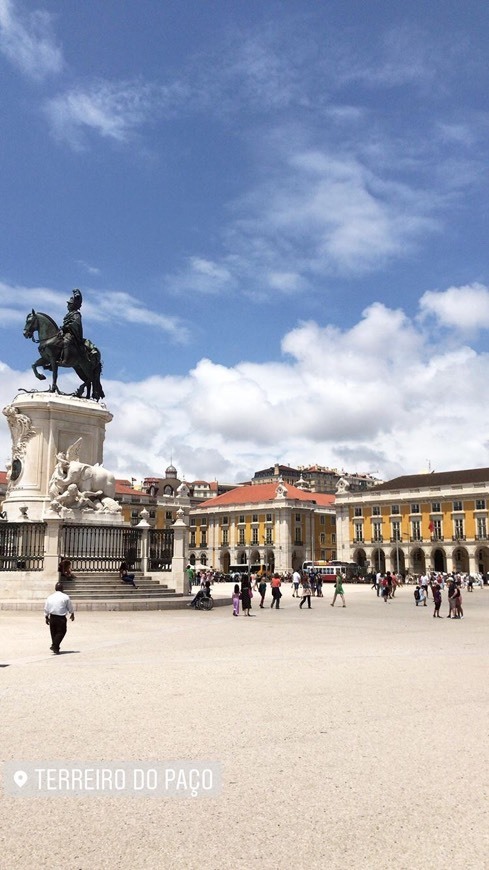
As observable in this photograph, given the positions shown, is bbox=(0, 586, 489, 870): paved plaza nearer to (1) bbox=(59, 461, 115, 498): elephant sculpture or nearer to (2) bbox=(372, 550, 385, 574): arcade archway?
(1) bbox=(59, 461, 115, 498): elephant sculpture

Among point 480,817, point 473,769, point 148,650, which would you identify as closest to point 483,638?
point 148,650

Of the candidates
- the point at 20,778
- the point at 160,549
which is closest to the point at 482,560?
the point at 160,549

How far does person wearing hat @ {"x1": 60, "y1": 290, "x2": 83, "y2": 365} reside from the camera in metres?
29.0

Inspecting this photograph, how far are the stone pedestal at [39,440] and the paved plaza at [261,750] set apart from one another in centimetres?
1438

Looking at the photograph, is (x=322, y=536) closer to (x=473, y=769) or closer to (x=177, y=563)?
(x=177, y=563)

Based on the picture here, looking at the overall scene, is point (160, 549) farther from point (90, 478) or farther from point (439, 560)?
point (439, 560)

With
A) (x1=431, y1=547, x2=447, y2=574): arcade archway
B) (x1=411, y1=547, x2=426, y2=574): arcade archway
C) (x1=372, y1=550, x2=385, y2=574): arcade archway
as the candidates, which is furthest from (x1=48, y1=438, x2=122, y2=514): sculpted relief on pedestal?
(x1=372, y1=550, x2=385, y2=574): arcade archway

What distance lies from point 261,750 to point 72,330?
82.4 feet

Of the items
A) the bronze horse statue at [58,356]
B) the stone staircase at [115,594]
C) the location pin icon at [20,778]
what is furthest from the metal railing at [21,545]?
the location pin icon at [20,778]

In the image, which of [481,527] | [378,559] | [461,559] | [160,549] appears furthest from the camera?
[378,559]

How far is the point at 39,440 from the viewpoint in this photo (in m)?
27.2

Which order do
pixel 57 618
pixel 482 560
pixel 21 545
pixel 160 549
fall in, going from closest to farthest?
pixel 57 618, pixel 21 545, pixel 160 549, pixel 482 560

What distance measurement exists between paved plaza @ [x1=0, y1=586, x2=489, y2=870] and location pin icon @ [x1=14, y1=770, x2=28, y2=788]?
0.26 metres

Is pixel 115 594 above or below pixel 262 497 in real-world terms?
below
